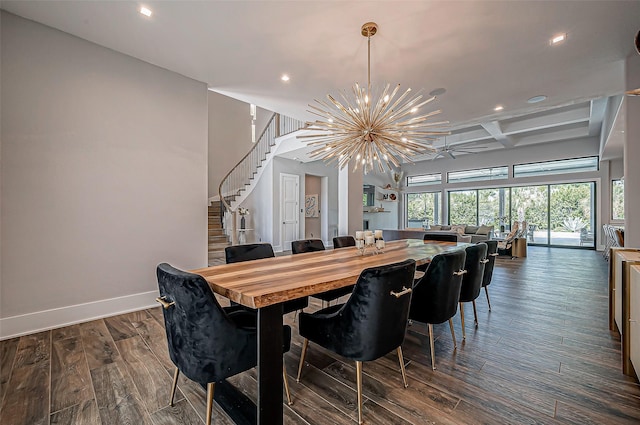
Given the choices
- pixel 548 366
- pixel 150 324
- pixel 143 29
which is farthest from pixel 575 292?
pixel 143 29

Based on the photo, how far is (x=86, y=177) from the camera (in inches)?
116

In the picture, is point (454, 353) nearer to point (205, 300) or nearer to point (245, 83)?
point (205, 300)

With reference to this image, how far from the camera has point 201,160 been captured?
3.81 metres

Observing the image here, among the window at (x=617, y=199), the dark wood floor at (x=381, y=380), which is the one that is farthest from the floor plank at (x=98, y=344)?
the window at (x=617, y=199)

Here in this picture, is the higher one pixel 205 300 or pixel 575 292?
pixel 205 300

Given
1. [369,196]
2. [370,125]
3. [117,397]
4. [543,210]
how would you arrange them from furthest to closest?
1. [369,196]
2. [543,210]
3. [370,125]
4. [117,397]

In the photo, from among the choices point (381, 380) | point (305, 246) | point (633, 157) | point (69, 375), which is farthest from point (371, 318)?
point (633, 157)

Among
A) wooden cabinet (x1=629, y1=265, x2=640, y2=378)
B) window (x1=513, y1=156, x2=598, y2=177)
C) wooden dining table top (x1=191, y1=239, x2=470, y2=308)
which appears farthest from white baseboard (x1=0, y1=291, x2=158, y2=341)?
window (x1=513, y1=156, x2=598, y2=177)

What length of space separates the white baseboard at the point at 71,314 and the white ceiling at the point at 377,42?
2814 mm

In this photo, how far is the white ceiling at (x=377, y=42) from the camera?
2.41 metres

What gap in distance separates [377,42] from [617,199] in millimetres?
9332

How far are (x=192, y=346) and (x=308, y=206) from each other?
7768 mm

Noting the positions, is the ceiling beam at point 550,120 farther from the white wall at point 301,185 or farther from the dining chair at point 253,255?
the dining chair at point 253,255

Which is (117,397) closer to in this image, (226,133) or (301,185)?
(301,185)
